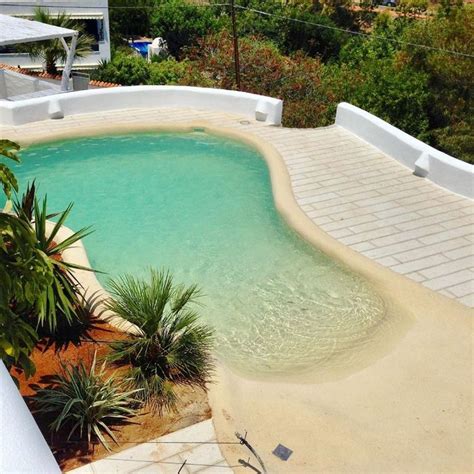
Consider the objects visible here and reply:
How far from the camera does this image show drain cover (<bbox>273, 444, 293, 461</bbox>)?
16.7 feet

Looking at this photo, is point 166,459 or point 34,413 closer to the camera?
point 166,459

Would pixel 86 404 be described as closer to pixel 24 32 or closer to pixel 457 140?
pixel 24 32

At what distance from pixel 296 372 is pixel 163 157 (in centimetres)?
756

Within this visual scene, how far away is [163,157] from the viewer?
1288cm

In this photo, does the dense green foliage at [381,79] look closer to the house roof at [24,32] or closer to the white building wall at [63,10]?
the house roof at [24,32]

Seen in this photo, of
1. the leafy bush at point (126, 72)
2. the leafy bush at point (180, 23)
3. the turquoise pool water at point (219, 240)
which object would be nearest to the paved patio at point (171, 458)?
the turquoise pool water at point (219, 240)

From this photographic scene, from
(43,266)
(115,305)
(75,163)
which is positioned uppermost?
(43,266)

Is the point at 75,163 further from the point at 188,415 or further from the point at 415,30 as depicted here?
the point at 415,30

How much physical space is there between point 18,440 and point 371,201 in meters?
8.07

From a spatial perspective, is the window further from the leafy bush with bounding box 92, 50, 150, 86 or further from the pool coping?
the pool coping

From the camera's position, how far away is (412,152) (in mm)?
11695

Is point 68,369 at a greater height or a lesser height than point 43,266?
lesser

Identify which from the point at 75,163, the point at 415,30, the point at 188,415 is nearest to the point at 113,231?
the point at 75,163

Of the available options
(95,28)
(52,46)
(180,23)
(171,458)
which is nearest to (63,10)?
(95,28)
